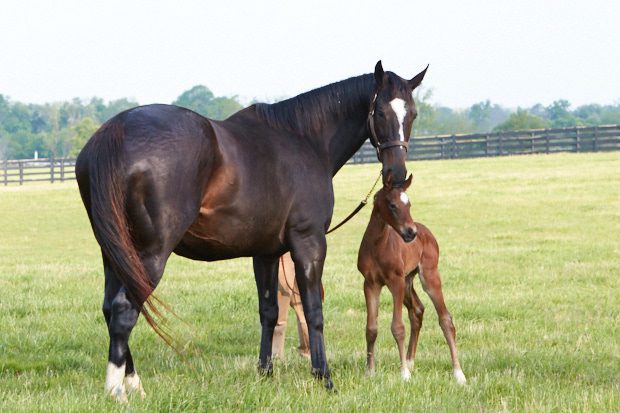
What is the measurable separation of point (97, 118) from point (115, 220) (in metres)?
153

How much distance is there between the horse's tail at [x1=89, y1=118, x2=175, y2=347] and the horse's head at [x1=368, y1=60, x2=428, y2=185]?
1974mm

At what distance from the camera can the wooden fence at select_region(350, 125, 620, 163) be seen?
47.0 m

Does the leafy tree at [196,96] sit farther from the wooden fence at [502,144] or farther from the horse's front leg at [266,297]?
the horse's front leg at [266,297]

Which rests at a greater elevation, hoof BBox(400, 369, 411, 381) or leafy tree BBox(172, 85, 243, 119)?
leafy tree BBox(172, 85, 243, 119)

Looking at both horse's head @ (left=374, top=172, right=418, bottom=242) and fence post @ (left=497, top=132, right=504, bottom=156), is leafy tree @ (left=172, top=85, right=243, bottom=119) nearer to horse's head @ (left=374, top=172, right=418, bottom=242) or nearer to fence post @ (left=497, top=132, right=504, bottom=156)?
fence post @ (left=497, top=132, right=504, bottom=156)

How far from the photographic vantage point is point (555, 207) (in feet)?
86.0

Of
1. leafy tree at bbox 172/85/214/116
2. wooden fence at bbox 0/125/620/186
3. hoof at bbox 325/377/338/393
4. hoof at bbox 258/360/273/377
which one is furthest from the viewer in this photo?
leafy tree at bbox 172/85/214/116

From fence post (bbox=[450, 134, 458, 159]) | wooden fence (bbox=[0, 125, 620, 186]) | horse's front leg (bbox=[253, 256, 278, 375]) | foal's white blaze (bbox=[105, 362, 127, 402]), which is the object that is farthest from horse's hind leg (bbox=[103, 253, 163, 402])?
fence post (bbox=[450, 134, 458, 159])

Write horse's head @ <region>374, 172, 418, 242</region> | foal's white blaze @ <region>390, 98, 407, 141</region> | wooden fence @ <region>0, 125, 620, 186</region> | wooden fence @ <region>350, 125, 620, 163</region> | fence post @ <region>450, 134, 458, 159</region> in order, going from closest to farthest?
1. foal's white blaze @ <region>390, 98, 407, 141</region>
2. horse's head @ <region>374, 172, 418, 242</region>
3. wooden fence @ <region>0, 125, 620, 186</region>
4. wooden fence @ <region>350, 125, 620, 163</region>
5. fence post @ <region>450, 134, 458, 159</region>

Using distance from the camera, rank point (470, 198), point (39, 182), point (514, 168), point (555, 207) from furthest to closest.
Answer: point (39, 182) < point (514, 168) < point (470, 198) < point (555, 207)

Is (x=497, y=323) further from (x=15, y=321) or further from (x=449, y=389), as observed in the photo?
(x=15, y=321)

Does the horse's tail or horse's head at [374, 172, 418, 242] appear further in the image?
horse's head at [374, 172, 418, 242]

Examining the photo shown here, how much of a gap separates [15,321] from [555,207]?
66.5 feet

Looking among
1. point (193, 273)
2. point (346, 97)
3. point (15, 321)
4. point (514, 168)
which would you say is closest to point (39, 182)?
point (514, 168)
